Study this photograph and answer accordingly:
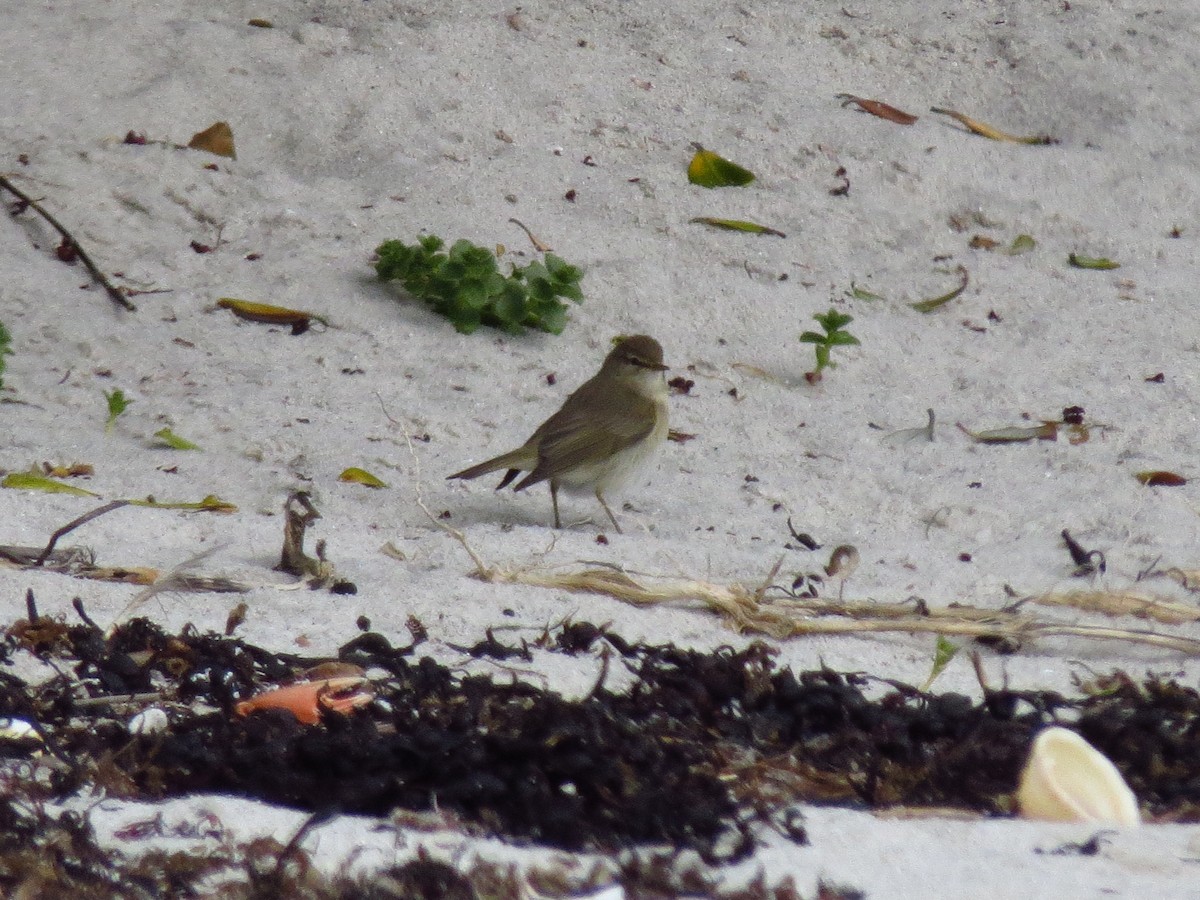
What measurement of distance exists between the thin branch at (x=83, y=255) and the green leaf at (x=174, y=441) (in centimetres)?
117

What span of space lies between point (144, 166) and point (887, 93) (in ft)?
13.4

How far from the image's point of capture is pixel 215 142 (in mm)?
8273

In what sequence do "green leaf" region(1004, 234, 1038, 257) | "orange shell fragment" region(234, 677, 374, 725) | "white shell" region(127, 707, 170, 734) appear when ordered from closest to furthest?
"white shell" region(127, 707, 170, 734) < "orange shell fragment" region(234, 677, 374, 725) < "green leaf" region(1004, 234, 1038, 257)

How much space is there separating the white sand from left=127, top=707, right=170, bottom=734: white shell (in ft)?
2.37

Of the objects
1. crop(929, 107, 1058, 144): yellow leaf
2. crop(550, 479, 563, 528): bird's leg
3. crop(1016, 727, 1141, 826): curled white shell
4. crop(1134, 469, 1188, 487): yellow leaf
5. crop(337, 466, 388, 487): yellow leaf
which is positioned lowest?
crop(550, 479, 563, 528): bird's leg

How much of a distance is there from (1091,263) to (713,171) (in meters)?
1.93

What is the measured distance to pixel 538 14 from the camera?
9586 mm

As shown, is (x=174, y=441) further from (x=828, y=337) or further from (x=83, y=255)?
(x=828, y=337)

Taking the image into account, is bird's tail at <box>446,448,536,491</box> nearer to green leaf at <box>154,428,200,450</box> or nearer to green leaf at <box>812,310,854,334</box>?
green leaf at <box>154,428,200,450</box>

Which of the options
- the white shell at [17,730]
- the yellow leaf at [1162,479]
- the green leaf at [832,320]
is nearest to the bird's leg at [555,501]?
the green leaf at [832,320]

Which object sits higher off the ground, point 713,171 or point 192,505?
point 713,171

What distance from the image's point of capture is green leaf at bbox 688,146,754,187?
27.9 ft

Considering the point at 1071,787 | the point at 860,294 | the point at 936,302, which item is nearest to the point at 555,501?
the point at 860,294

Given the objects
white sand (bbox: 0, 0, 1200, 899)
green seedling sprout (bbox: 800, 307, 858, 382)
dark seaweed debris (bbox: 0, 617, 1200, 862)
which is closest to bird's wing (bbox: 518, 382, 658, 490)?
white sand (bbox: 0, 0, 1200, 899)
